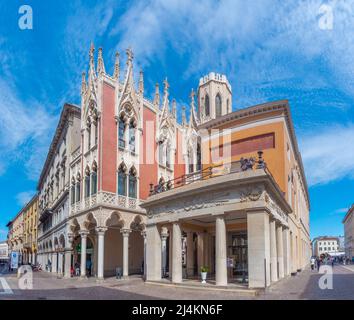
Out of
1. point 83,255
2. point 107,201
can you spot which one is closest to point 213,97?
point 107,201

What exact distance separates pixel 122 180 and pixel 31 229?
168 ft

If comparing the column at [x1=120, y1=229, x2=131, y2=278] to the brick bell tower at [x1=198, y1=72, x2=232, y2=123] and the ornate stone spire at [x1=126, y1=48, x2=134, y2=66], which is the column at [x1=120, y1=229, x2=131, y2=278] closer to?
the ornate stone spire at [x1=126, y1=48, x2=134, y2=66]

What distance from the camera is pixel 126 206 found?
3125 cm

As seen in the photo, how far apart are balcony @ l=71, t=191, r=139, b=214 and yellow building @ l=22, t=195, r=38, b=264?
42.4 m

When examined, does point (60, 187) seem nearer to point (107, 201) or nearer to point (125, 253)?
point (107, 201)

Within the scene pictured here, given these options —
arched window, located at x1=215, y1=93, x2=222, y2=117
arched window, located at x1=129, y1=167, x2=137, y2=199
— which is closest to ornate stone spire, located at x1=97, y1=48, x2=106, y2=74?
arched window, located at x1=129, y1=167, x2=137, y2=199

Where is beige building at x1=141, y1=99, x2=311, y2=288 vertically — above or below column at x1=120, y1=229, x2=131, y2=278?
above

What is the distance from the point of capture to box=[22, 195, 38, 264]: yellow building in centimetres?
7088

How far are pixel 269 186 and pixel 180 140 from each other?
2377 cm

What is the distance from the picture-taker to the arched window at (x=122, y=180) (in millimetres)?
31391

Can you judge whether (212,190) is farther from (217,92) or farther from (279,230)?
(217,92)

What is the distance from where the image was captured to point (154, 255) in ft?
72.0

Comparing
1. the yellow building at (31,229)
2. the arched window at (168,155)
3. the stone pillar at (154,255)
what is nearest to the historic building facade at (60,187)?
the arched window at (168,155)

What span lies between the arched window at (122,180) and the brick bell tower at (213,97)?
104 ft
